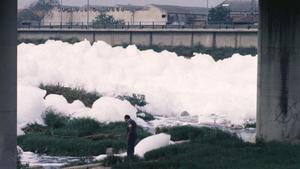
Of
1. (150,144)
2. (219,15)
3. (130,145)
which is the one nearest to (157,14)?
(219,15)

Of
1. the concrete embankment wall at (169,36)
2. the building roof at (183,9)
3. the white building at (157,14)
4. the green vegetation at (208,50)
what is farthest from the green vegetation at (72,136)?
the building roof at (183,9)

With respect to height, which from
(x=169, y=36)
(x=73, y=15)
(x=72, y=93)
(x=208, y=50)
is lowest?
(x=72, y=93)

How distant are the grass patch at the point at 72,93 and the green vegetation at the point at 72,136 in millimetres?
5890

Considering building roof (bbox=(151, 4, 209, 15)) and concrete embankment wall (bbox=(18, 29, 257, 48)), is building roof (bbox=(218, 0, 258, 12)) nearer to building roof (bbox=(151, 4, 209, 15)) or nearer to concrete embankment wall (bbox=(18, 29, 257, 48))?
building roof (bbox=(151, 4, 209, 15))

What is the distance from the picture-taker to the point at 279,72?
2570 centimetres

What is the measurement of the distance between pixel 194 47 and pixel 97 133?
4892 cm

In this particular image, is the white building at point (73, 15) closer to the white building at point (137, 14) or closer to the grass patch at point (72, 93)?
the white building at point (137, 14)

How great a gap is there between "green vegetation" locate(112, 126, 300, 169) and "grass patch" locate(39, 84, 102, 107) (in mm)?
15240

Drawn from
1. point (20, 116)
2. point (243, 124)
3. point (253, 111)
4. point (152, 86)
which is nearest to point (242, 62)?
point (152, 86)

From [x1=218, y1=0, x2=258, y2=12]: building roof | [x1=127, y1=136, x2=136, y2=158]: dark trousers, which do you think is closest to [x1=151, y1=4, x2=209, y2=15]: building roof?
[x1=218, y1=0, x2=258, y2=12]: building roof

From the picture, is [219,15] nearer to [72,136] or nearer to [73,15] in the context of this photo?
[73,15]

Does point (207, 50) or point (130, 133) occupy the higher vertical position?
point (207, 50)

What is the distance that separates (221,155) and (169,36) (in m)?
59.9

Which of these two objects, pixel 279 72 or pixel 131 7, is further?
pixel 131 7
